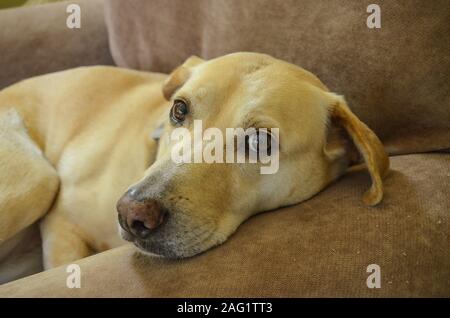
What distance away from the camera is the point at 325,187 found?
4.78 feet

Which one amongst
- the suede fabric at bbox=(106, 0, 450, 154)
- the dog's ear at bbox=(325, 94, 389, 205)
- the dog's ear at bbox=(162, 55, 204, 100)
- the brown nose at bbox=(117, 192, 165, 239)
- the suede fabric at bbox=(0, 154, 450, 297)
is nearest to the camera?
the suede fabric at bbox=(0, 154, 450, 297)

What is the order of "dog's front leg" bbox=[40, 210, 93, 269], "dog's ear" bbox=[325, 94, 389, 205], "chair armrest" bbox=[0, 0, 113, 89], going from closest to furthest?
"dog's ear" bbox=[325, 94, 389, 205] → "dog's front leg" bbox=[40, 210, 93, 269] → "chair armrest" bbox=[0, 0, 113, 89]

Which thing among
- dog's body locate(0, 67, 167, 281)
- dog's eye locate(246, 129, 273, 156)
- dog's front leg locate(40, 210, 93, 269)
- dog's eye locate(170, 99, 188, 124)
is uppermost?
dog's eye locate(170, 99, 188, 124)

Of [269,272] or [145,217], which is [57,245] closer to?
[145,217]

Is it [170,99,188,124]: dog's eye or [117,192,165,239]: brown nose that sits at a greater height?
[170,99,188,124]: dog's eye

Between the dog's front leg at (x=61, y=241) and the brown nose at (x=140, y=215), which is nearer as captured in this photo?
the brown nose at (x=140, y=215)

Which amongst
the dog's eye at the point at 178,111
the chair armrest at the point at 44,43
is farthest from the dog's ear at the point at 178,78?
the chair armrest at the point at 44,43

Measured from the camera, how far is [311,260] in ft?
3.55

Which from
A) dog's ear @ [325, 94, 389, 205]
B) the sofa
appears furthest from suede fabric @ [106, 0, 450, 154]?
dog's ear @ [325, 94, 389, 205]

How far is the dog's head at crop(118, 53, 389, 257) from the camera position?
1181 mm

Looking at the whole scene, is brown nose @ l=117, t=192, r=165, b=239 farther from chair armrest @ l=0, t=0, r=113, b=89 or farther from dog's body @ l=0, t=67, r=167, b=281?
chair armrest @ l=0, t=0, r=113, b=89

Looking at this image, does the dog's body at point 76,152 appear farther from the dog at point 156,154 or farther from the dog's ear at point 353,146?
the dog's ear at point 353,146

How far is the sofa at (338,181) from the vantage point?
1.05 m

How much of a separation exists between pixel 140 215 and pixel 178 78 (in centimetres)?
71
